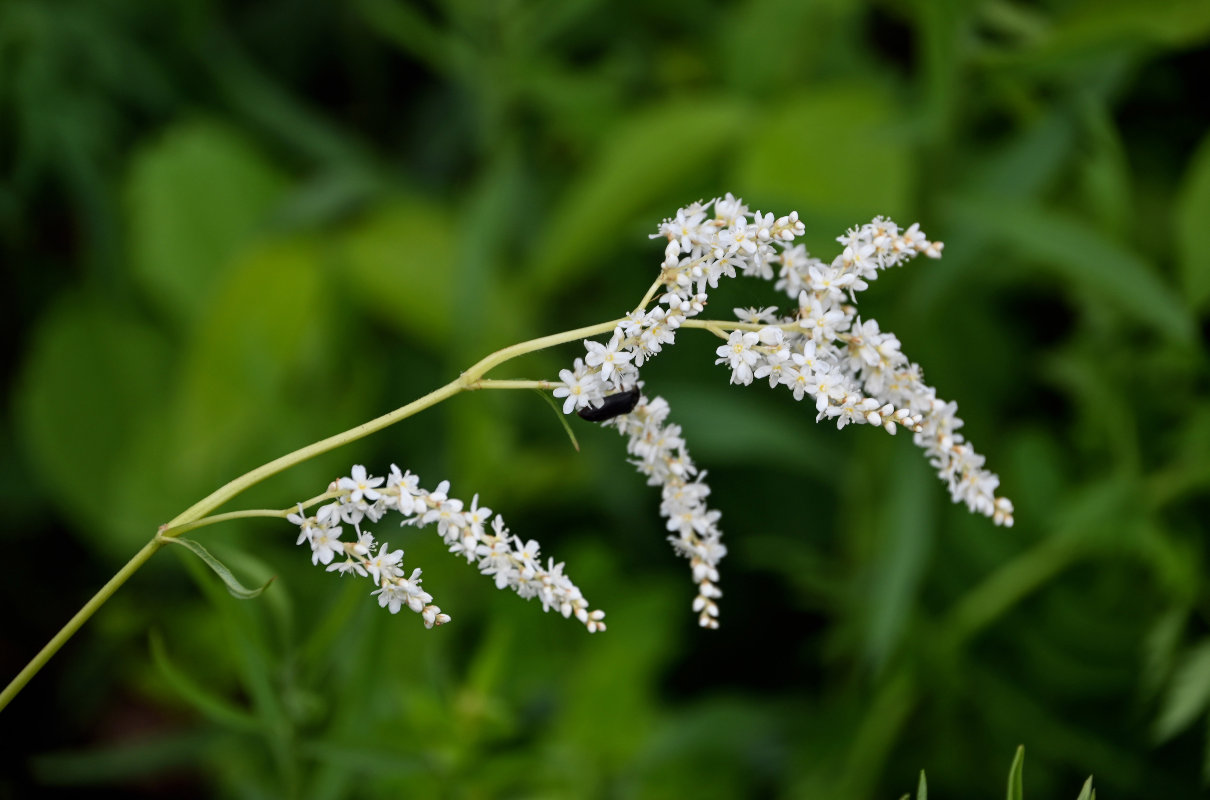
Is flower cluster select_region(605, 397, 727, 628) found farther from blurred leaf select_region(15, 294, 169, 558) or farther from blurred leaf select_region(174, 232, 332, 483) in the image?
blurred leaf select_region(15, 294, 169, 558)

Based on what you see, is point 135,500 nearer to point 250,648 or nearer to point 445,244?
point 445,244

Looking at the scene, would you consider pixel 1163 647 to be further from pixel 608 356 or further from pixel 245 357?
pixel 245 357

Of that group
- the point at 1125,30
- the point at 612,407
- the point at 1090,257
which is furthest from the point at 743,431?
the point at 612,407

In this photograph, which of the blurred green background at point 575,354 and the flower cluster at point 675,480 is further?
the blurred green background at point 575,354

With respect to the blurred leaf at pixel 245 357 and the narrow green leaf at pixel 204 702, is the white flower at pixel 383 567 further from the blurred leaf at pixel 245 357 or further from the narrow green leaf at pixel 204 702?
the blurred leaf at pixel 245 357

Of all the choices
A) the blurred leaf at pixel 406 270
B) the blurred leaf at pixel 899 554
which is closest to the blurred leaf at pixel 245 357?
the blurred leaf at pixel 406 270

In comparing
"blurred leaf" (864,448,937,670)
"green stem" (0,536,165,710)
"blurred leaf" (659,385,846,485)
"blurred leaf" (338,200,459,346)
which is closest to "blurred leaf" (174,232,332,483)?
"blurred leaf" (338,200,459,346)
